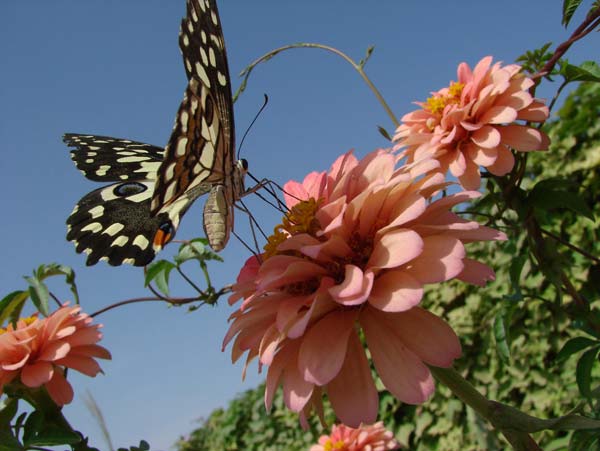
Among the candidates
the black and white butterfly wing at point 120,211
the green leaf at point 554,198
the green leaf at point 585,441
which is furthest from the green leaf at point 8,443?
the green leaf at point 554,198

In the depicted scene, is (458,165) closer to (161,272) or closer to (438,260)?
(438,260)

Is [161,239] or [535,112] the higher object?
[161,239]

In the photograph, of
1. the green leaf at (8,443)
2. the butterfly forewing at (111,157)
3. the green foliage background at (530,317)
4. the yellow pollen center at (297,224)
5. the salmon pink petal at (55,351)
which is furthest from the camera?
the green foliage background at (530,317)

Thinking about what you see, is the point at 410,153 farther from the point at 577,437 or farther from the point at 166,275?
the point at 166,275

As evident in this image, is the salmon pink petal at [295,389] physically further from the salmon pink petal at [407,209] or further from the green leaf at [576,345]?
the green leaf at [576,345]

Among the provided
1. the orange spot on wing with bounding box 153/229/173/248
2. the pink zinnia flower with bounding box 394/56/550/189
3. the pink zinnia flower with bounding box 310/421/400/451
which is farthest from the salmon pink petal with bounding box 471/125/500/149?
the pink zinnia flower with bounding box 310/421/400/451

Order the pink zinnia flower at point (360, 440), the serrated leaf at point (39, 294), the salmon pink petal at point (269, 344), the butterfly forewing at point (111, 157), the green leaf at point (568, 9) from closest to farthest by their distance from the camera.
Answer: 1. the salmon pink petal at point (269, 344)
2. the green leaf at point (568, 9)
3. the serrated leaf at point (39, 294)
4. the butterfly forewing at point (111, 157)
5. the pink zinnia flower at point (360, 440)

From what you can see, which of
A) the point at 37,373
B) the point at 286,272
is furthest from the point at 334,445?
the point at 286,272
